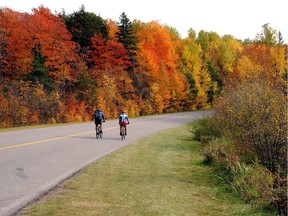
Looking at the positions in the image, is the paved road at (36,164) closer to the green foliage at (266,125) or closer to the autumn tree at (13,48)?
the green foliage at (266,125)

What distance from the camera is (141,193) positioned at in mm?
7496

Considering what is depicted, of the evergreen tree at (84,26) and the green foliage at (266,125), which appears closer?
the green foliage at (266,125)

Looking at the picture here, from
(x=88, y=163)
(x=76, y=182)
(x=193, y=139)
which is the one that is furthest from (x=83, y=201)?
(x=193, y=139)

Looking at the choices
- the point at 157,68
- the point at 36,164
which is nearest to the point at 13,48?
the point at 157,68

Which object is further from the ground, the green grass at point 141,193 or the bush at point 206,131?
the bush at point 206,131

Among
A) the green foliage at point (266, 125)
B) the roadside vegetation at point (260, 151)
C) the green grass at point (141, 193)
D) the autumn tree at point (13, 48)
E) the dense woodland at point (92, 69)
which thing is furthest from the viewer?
the autumn tree at point (13, 48)

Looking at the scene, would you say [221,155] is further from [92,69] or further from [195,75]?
[195,75]

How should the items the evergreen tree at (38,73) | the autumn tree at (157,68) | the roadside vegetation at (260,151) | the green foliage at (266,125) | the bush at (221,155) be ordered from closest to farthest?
the roadside vegetation at (260,151)
the green foliage at (266,125)
the bush at (221,155)
the evergreen tree at (38,73)
the autumn tree at (157,68)

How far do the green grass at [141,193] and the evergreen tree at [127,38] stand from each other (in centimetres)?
4187

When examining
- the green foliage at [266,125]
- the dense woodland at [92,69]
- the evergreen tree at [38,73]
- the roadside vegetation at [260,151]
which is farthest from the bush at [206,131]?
the evergreen tree at [38,73]

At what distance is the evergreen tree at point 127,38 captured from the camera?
52.4m

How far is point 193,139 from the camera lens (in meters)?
20.2

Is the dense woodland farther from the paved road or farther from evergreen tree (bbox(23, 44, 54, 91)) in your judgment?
the paved road

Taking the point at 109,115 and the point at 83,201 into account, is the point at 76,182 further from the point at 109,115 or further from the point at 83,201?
the point at 109,115
